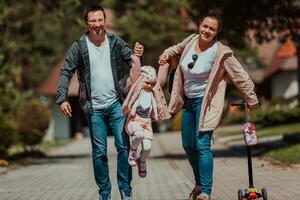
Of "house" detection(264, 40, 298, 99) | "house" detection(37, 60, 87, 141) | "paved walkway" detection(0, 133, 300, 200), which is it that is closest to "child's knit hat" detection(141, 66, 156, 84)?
"paved walkway" detection(0, 133, 300, 200)

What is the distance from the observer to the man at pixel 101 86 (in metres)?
8.93

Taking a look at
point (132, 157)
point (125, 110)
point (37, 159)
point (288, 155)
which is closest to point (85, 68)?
point (125, 110)

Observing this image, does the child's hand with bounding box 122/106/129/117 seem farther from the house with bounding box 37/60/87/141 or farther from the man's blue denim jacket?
the house with bounding box 37/60/87/141

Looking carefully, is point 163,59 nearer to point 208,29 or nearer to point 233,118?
point 208,29

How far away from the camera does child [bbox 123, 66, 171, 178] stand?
880cm

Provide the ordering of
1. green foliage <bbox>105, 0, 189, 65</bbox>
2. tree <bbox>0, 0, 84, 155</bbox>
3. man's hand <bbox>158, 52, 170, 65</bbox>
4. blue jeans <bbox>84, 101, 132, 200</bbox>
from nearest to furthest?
blue jeans <bbox>84, 101, 132, 200</bbox>, man's hand <bbox>158, 52, 170, 65</bbox>, tree <bbox>0, 0, 84, 155</bbox>, green foliage <bbox>105, 0, 189, 65</bbox>

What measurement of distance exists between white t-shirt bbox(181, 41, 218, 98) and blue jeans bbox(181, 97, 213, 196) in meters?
0.11

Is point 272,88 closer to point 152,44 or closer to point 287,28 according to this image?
point 152,44

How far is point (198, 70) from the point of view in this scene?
30.1ft

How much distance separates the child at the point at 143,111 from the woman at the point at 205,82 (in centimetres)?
22

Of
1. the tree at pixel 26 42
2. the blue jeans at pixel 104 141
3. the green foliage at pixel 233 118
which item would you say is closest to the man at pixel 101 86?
the blue jeans at pixel 104 141

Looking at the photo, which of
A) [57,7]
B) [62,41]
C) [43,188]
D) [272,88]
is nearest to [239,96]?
[272,88]

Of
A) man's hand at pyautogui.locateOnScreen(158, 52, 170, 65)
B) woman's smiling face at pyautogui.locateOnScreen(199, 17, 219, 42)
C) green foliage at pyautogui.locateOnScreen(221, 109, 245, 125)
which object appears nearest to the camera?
woman's smiling face at pyautogui.locateOnScreen(199, 17, 219, 42)

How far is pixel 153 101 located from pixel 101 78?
598mm
